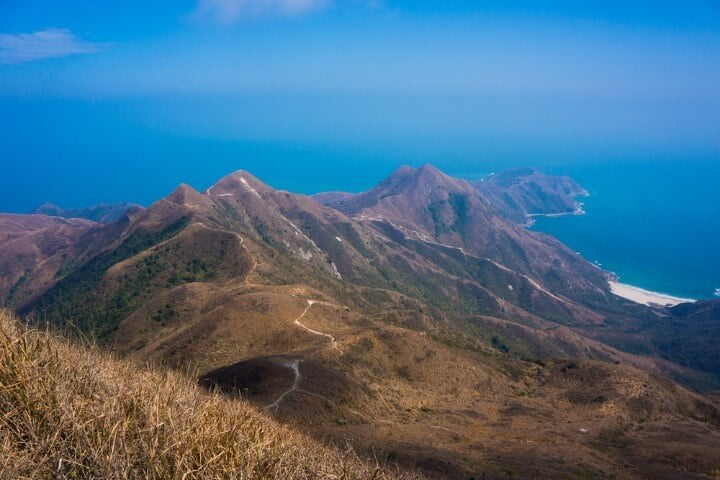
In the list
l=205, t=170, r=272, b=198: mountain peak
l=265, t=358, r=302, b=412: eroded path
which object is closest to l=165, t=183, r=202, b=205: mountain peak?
l=205, t=170, r=272, b=198: mountain peak

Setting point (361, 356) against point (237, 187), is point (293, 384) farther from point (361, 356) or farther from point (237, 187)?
point (237, 187)

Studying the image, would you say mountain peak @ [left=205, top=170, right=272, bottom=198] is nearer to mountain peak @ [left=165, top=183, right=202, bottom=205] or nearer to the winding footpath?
mountain peak @ [left=165, top=183, right=202, bottom=205]

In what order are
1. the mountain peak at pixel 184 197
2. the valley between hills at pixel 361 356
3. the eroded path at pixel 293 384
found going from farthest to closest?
the mountain peak at pixel 184 197 → the eroded path at pixel 293 384 → the valley between hills at pixel 361 356

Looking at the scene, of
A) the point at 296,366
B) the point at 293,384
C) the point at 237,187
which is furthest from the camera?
the point at 237,187

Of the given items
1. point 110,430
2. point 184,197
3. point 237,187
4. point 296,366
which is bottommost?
point 296,366

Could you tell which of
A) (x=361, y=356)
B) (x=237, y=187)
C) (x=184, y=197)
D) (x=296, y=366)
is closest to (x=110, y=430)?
(x=296, y=366)

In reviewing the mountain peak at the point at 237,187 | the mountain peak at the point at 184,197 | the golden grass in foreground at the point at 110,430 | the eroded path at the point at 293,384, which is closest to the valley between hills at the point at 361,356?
the eroded path at the point at 293,384

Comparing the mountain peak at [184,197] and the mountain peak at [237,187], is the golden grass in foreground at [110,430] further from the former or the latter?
the mountain peak at [237,187]

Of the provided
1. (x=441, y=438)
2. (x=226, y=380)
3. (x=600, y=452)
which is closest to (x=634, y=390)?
(x=600, y=452)

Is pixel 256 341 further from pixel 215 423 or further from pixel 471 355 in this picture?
pixel 215 423
